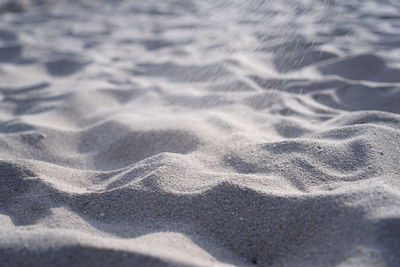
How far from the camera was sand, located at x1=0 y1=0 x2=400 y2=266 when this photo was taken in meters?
0.95

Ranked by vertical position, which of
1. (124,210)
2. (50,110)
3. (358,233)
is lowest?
(50,110)

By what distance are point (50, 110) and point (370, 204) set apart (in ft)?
5.76

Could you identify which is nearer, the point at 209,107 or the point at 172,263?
the point at 172,263

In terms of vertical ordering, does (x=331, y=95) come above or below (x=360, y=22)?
below

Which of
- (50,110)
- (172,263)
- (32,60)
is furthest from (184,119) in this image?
(32,60)

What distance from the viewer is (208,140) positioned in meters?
1.60

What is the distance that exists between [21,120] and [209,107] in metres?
1.01

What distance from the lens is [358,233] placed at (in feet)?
2.95

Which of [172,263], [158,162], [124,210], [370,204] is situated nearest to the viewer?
[172,263]

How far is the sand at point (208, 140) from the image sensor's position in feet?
3.10

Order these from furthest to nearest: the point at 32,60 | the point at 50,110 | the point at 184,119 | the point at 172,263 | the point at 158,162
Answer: the point at 32,60
the point at 50,110
the point at 184,119
the point at 158,162
the point at 172,263

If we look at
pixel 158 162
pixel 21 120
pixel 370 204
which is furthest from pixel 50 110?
pixel 370 204

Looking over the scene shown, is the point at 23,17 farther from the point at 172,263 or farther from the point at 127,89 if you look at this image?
the point at 172,263

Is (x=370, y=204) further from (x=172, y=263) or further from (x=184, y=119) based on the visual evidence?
(x=184, y=119)
